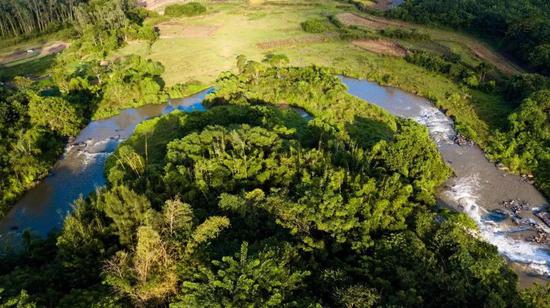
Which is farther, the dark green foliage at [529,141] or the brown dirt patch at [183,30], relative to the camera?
the brown dirt patch at [183,30]

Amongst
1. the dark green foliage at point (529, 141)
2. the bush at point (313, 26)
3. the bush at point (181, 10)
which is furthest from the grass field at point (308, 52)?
the dark green foliage at point (529, 141)

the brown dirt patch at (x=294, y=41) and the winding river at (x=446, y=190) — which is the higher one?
the brown dirt patch at (x=294, y=41)

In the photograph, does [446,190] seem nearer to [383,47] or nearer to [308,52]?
[308,52]

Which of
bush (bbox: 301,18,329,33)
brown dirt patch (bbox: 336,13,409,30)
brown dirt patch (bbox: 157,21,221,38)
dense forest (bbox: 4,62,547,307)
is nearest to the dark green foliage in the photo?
dense forest (bbox: 4,62,547,307)

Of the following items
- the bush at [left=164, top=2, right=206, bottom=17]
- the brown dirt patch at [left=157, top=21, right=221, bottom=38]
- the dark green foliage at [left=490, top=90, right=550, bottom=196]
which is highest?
the bush at [left=164, top=2, right=206, bottom=17]

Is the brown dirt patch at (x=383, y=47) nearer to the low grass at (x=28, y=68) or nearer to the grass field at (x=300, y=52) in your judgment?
the grass field at (x=300, y=52)

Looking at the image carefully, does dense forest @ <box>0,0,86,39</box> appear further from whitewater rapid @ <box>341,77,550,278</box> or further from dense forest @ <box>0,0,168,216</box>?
whitewater rapid @ <box>341,77,550,278</box>

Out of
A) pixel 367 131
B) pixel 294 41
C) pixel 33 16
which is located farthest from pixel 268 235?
pixel 33 16

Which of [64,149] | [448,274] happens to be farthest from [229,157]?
[64,149]
